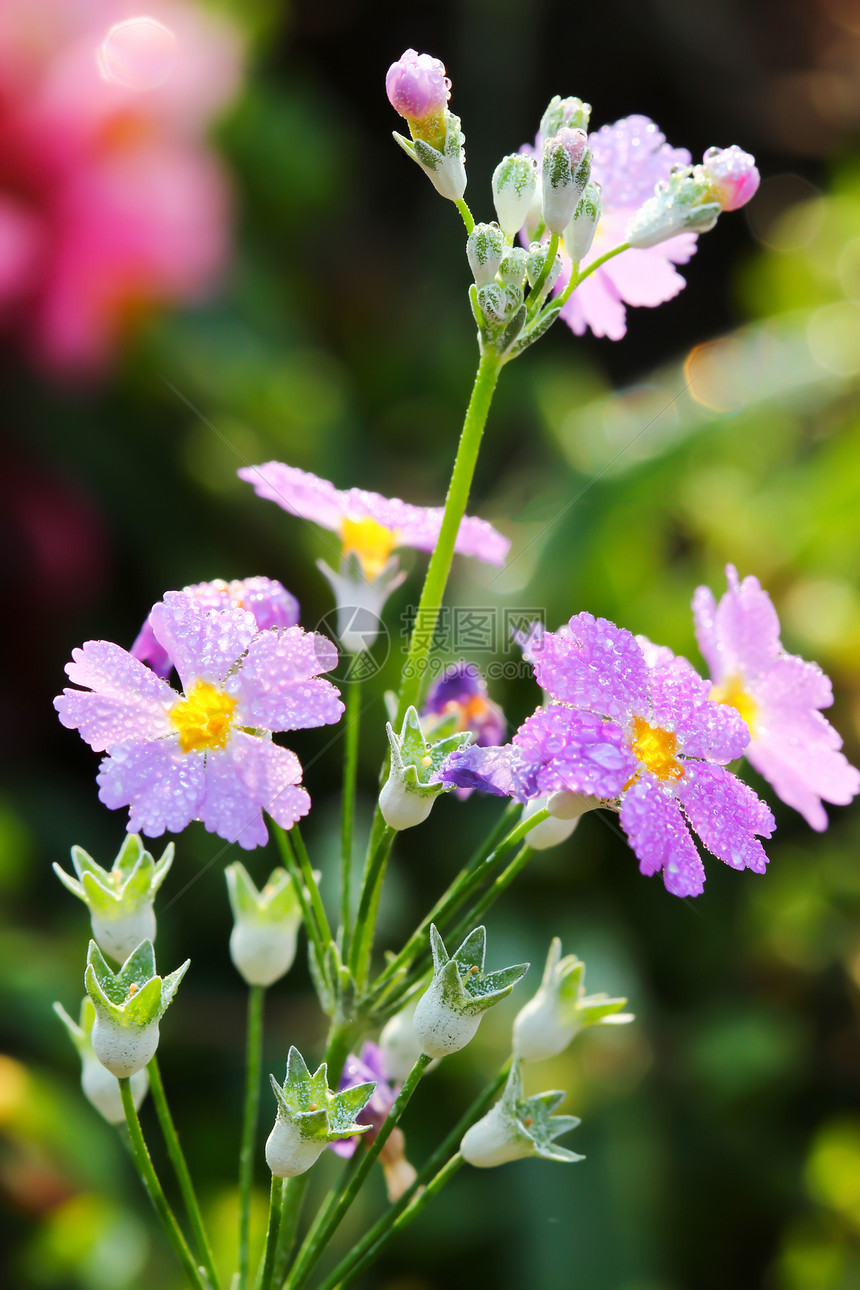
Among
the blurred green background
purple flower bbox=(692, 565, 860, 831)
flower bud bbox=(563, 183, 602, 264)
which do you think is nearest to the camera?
flower bud bbox=(563, 183, 602, 264)

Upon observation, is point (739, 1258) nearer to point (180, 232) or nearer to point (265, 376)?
point (265, 376)

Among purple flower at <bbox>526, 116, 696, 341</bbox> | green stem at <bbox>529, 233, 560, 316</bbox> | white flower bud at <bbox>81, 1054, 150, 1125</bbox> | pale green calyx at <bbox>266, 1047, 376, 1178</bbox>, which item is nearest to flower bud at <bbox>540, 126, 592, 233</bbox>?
green stem at <bbox>529, 233, 560, 316</bbox>

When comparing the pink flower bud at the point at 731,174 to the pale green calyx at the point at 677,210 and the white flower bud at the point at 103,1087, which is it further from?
the white flower bud at the point at 103,1087

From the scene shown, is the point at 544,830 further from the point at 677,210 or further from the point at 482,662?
the point at 482,662

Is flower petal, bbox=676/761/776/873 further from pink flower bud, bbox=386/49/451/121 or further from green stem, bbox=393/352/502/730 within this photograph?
pink flower bud, bbox=386/49/451/121

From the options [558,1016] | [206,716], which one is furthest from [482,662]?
[206,716]

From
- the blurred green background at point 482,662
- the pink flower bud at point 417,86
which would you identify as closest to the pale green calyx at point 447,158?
the pink flower bud at point 417,86

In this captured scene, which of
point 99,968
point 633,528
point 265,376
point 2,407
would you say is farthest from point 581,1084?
point 2,407
